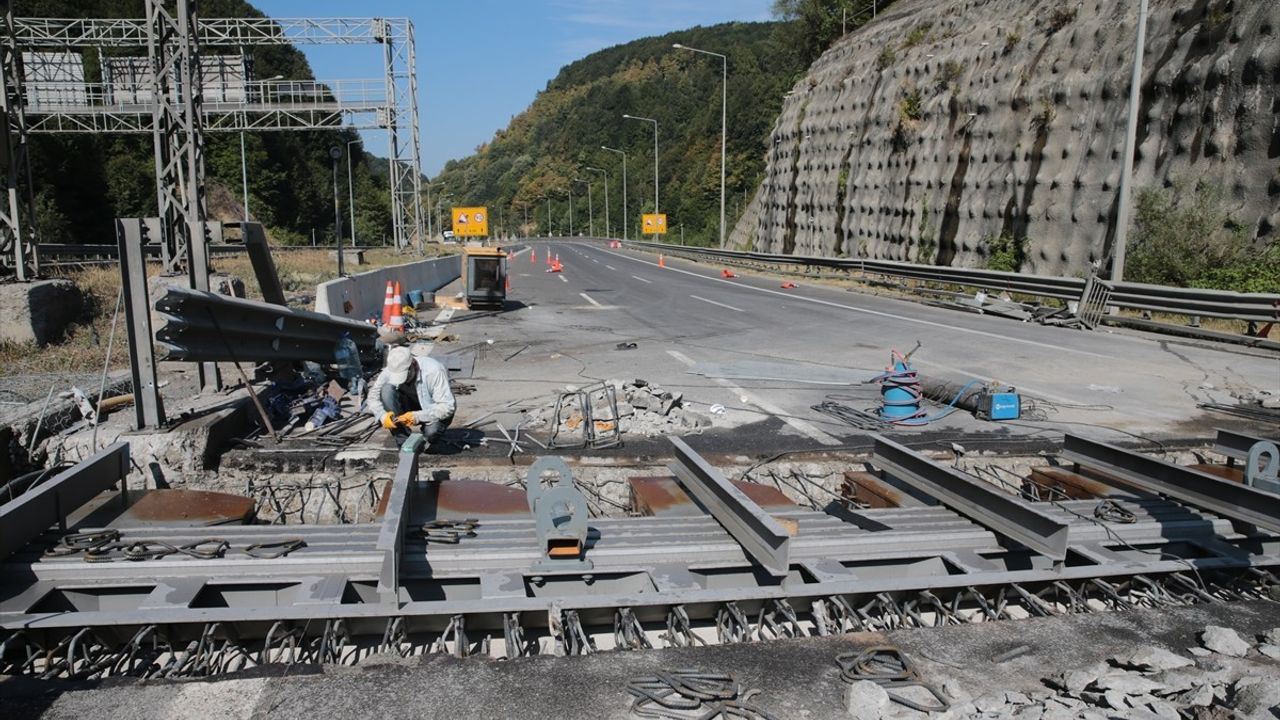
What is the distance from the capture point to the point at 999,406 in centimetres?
827

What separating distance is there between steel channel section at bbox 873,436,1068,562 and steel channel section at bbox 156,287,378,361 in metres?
5.39

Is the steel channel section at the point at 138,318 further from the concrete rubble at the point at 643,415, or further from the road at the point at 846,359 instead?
the road at the point at 846,359

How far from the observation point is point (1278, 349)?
13.0 metres

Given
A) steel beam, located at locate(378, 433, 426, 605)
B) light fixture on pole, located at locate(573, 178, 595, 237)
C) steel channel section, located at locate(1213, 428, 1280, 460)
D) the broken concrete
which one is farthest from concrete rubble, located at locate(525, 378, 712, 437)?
light fixture on pole, located at locate(573, 178, 595, 237)

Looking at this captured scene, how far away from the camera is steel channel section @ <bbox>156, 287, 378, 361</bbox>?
20.8 feet

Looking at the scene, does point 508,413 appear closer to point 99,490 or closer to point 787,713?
point 99,490

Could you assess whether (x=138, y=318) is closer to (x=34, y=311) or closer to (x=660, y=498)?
(x=660, y=498)

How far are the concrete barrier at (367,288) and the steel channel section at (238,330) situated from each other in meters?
2.57

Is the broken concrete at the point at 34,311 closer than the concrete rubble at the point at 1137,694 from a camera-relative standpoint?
No

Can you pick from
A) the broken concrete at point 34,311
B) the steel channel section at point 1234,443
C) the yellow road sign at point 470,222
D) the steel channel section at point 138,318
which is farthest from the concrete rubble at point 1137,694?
the yellow road sign at point 470,222

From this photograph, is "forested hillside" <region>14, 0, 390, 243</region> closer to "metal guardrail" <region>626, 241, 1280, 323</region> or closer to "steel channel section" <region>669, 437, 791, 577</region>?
"metal guardrail" <region>626, 241, 1280, 323</region>

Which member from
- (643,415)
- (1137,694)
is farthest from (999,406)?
(1137,694)

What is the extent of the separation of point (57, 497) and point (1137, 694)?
18.2 feet

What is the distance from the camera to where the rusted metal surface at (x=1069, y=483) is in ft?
20.3
